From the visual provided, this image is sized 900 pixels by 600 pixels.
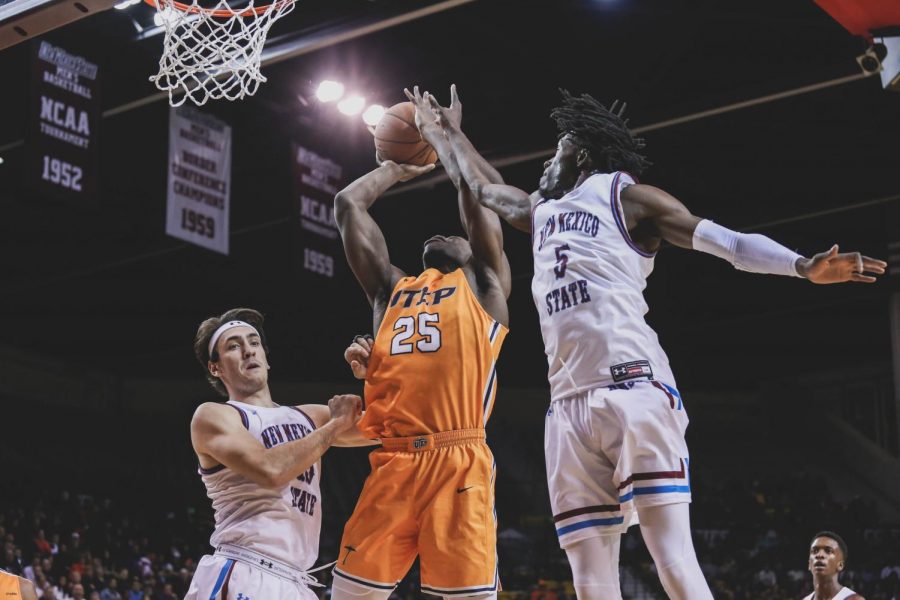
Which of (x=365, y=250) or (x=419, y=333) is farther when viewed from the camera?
(x=365, y=250)

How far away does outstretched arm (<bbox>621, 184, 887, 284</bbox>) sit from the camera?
3.84 meters

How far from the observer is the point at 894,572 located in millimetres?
15664

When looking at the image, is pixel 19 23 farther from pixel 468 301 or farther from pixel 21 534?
pixel 21 534

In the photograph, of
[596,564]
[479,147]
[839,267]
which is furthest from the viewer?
[479,147]

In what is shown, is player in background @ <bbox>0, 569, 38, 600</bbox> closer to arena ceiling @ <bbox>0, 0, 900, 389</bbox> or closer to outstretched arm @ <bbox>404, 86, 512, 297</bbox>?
outstretched arm @ <bbox>404, 86, 512, 297</bbox>

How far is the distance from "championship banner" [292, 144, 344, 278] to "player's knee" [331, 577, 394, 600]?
783cm

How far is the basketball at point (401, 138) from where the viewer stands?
5.48 m

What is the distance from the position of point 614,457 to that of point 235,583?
1.46 meters

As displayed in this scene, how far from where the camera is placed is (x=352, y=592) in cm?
465

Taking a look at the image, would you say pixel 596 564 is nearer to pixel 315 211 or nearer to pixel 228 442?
pixel 228 442

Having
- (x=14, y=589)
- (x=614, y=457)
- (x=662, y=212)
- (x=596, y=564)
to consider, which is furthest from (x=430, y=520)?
(x=14, y=589)

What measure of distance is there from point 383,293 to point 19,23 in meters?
1.95

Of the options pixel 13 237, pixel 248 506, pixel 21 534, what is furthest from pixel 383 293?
pixel 13 237

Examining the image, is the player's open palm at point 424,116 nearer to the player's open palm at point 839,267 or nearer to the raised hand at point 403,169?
the raised hand at point 403,169
